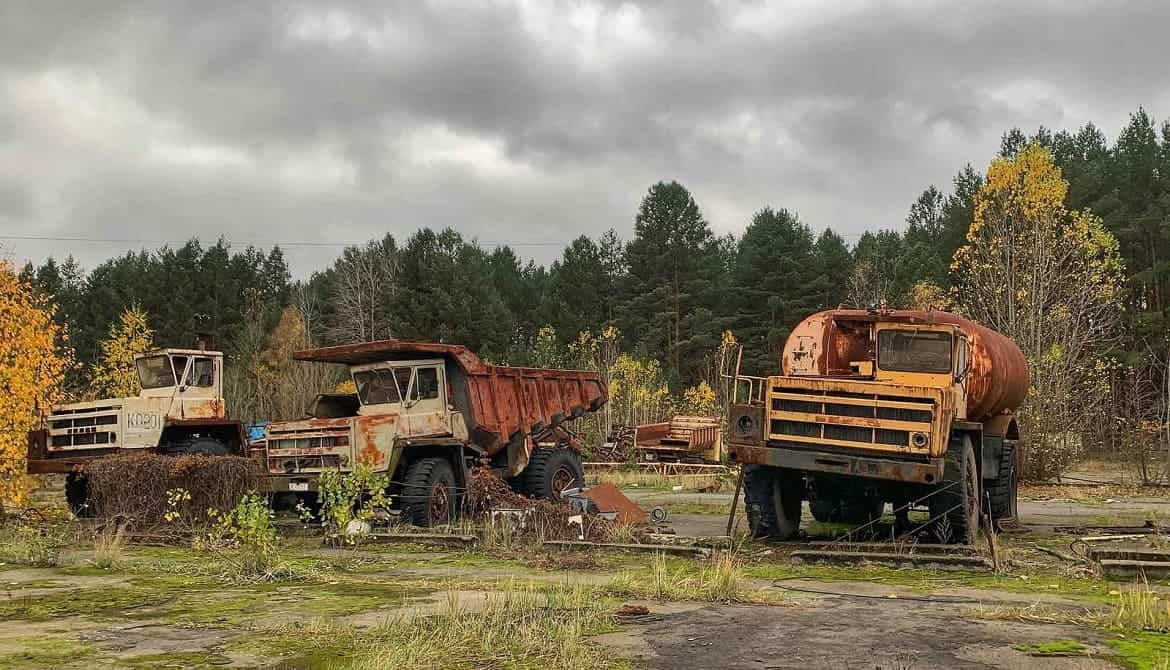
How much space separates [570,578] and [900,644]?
3.96 m

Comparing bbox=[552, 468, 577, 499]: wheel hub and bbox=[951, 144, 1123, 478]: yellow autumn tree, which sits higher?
bbox=[951, 144, 1123, 478]: yellow autumn tree

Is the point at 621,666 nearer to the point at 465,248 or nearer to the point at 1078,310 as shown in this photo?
the point at 1078,310

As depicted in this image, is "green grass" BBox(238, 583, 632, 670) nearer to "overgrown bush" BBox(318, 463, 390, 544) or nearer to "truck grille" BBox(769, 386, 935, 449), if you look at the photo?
"truck grille" BBox(769, 386, 935, 449)

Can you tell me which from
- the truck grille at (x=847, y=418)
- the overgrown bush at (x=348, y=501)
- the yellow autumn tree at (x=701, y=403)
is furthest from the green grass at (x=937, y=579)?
the yellow autumn tree at (x=701, y=403)

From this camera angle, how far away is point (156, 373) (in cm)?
1881

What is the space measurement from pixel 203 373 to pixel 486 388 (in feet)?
19.3

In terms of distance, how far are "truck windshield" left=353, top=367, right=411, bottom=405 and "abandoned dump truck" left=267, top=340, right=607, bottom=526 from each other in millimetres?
16

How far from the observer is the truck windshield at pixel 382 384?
54.2 ft

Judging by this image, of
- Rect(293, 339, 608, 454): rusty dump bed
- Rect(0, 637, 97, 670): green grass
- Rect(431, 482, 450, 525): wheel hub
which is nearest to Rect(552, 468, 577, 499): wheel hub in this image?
Rect(293, 339, 608, 454): rusty dump bed

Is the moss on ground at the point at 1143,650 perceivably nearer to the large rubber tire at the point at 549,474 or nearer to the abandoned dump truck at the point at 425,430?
the abandoned dump truck at the point at 425,430

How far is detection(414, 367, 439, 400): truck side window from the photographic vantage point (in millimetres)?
16406

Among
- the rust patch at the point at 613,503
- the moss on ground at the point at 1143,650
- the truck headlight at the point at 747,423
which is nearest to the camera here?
the moss on ground at the point at 1143,650

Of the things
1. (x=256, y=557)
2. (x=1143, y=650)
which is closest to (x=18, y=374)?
(x=256, y=557)

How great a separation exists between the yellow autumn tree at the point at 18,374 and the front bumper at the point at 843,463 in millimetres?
10787
